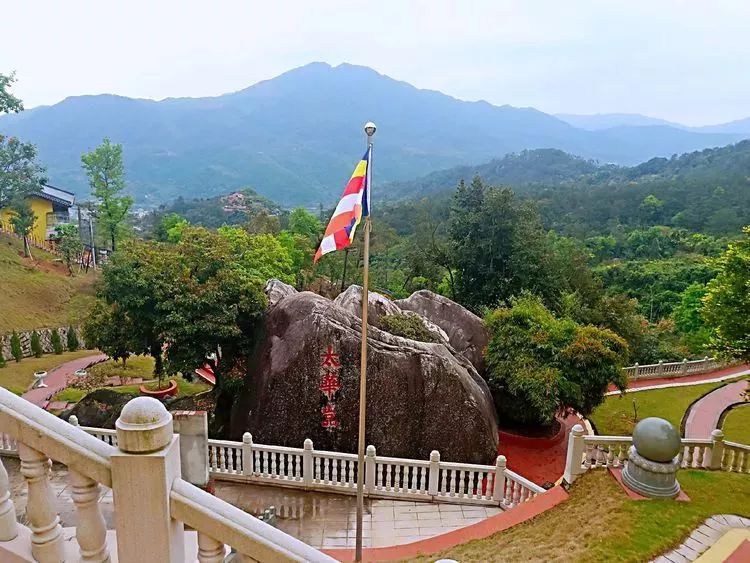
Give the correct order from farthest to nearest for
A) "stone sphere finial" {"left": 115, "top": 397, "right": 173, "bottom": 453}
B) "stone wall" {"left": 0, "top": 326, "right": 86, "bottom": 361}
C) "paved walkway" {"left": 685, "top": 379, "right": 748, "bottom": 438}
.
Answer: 1. "stone wall" {"left": 0, "top": 326, "right": 86, "bottom": 361}
2. "paved walkway" {"left": 685, "top": 379, "right": 748, "bottom": 438}
3. "stone sphere finial" {"left": 115, "top": 397, "right": 173, "bottom": 453}

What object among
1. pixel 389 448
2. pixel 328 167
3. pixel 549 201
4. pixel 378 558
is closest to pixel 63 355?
pixel 389 448

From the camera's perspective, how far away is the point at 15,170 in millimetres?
30266

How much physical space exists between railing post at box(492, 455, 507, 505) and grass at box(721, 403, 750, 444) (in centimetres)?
931

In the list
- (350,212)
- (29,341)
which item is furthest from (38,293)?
(350,212)

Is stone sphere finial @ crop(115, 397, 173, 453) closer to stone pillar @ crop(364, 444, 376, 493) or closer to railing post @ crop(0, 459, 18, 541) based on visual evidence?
railing post @ crop(0, 459, 18, 541)

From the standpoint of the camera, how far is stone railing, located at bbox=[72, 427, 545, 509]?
939cm

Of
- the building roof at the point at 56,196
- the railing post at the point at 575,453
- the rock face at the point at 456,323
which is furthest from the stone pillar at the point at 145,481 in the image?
the building roof at the point at 56,196

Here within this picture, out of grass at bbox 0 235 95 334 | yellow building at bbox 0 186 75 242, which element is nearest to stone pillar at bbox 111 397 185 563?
grass at bbox 0 235 95 334

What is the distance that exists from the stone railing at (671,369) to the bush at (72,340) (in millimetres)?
22527

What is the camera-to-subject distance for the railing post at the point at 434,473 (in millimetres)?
9367

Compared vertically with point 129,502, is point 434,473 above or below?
below

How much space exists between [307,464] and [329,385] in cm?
188

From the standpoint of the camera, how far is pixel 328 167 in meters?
184

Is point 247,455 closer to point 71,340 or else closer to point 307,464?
point 307,464
